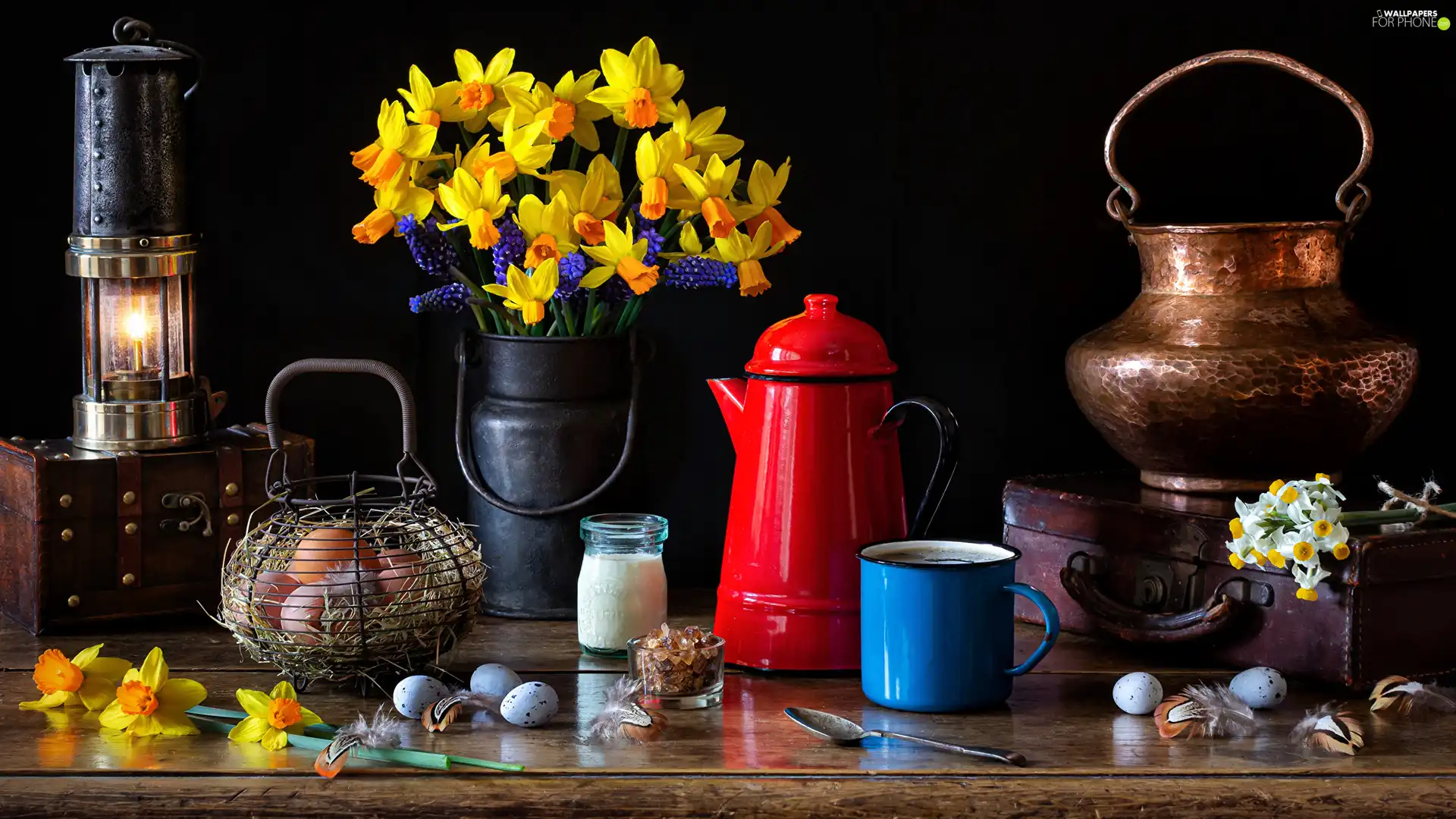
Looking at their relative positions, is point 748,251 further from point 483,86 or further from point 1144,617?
point 1144,617

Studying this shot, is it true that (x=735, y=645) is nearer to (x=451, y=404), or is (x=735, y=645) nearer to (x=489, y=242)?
(x=489, y=242)

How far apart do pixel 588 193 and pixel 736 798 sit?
1.78ft

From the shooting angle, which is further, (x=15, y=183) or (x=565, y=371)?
(x=15, y=183)

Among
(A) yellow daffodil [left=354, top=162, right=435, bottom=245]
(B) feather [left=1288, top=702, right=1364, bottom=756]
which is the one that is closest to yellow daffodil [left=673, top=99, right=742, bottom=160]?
(A) yellow daffodil [left=354, top=162, right=435, bottom=245]

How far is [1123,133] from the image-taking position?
1.46 metres

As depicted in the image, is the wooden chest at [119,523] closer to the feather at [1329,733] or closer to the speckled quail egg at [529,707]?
the speckled quail egg at [529,707]

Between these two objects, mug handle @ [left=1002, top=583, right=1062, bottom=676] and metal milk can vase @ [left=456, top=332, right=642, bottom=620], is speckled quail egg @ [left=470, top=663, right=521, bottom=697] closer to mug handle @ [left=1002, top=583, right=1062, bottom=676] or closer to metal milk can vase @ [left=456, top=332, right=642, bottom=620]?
metal milk can vase @ [left=456, top=332, right=642, bottom=620]

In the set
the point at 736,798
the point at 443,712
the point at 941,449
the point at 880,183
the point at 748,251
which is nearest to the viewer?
the point at 736,798

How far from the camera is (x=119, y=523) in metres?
1.28

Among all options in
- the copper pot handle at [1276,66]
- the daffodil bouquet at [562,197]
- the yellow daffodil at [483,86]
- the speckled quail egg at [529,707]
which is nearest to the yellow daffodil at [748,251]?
the daffodil bouquet at [562,197]

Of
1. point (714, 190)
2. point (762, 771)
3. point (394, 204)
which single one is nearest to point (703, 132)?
point (714, 190)

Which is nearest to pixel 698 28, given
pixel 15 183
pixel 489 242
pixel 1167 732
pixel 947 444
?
pixel 489 242

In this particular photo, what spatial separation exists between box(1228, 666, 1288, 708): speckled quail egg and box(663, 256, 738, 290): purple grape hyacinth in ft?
1.77

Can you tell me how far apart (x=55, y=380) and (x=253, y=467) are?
324 mm
